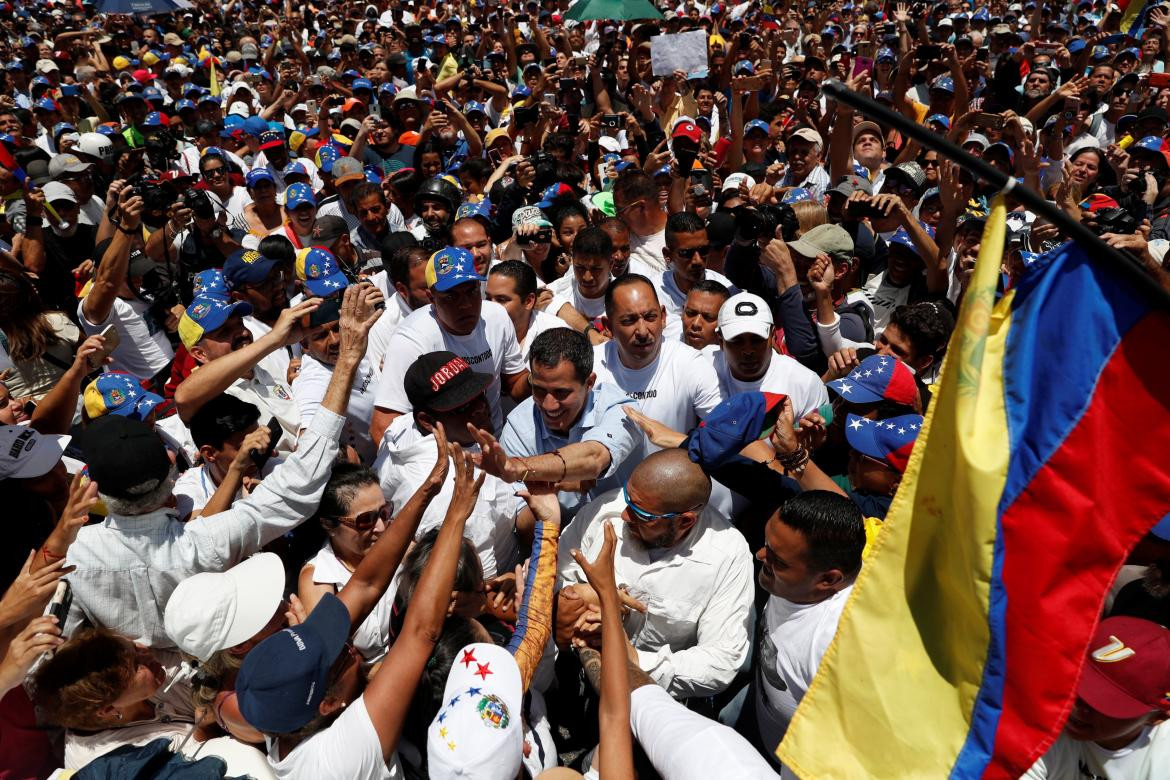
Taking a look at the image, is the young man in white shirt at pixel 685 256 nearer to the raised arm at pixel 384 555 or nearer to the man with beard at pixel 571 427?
the man with beard at pixel 571 427

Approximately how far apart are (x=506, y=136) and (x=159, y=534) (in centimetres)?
663

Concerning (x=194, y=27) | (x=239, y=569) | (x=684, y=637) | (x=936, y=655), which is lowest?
(x=194, y=27)

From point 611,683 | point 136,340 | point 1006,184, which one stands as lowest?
point 136,340

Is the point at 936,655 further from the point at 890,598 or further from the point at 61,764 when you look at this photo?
the point at 61,764

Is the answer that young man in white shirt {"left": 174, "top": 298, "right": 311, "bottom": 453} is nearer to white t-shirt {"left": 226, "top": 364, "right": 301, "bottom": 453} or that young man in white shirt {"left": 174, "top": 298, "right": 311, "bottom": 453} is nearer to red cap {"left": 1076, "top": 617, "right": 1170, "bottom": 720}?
white t-shirt {"left": 226, "top": 364, "right": 301, "bottom": 453}

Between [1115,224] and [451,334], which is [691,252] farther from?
[1115,224]

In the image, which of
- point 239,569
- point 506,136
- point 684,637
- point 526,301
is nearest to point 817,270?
point 526,301

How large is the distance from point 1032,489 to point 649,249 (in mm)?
4266

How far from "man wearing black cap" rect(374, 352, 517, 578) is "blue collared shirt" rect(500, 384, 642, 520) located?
0.67ft

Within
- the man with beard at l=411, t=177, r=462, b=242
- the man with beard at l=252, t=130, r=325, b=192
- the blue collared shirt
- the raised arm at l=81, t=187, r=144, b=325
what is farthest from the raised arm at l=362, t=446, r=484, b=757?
the man with beard at l=252, t=130, r=325, b=192

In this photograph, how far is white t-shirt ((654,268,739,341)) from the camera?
4977 millimetres

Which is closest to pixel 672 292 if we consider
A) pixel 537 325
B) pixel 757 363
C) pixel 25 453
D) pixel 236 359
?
pixel 537 325

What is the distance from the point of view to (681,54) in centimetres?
841

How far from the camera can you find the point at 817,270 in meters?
4.51
